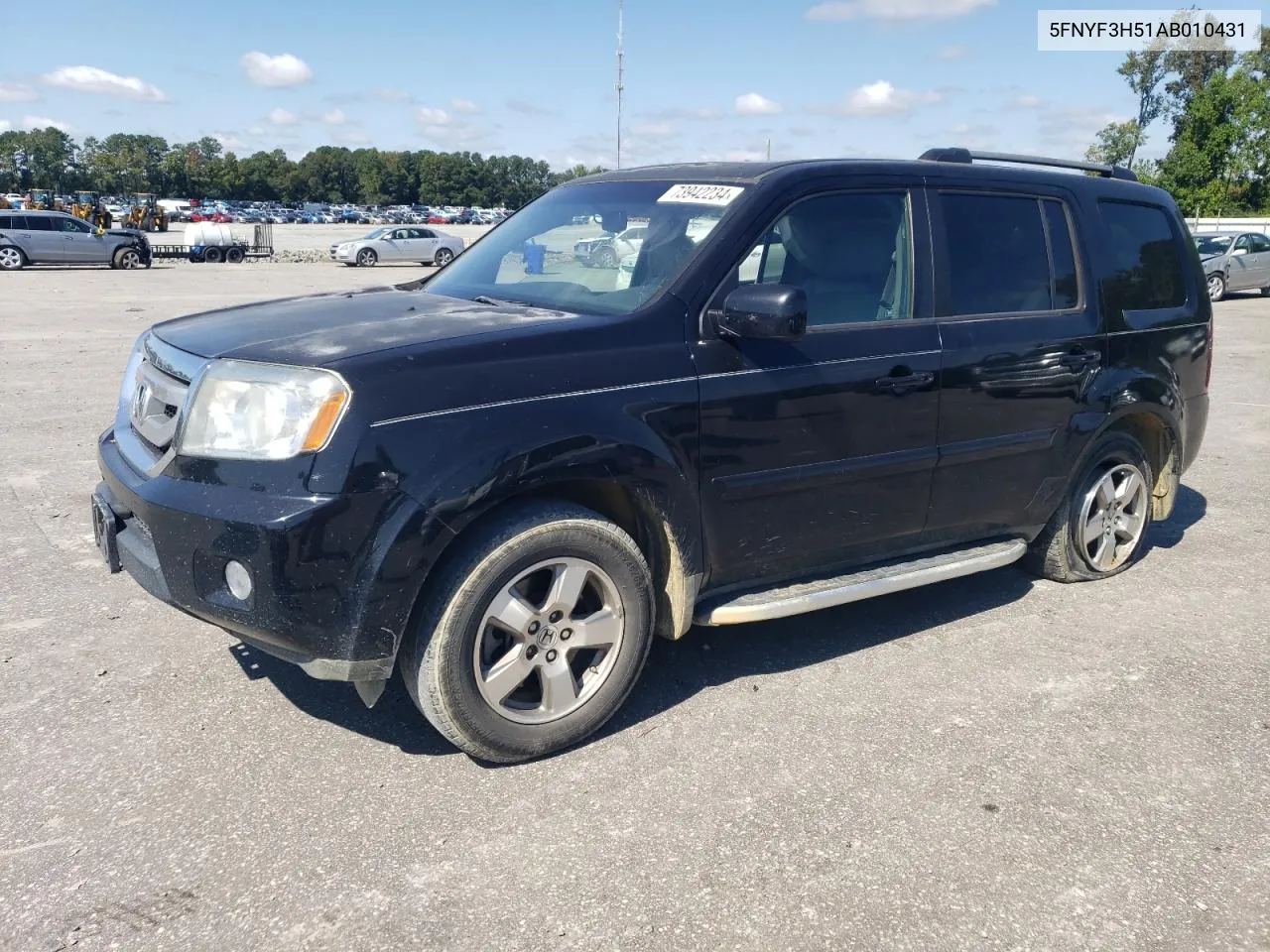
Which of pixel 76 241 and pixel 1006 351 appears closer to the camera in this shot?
pixel 1006 351

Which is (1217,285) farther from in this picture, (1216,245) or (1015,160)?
(1015,160)

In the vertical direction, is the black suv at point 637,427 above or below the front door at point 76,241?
below

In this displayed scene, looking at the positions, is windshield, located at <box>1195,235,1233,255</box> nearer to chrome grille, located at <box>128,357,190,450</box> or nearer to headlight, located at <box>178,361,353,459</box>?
chrome grille, located at <box>128,357,190,450</box>

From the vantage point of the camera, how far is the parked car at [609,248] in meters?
3.85

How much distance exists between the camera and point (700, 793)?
10.4 feet

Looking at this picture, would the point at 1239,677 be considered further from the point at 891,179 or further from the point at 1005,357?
the point at 891,179

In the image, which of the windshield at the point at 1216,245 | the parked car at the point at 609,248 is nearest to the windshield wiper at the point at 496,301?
the parked car at the point at 609,248

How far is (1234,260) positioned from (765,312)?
951 inches

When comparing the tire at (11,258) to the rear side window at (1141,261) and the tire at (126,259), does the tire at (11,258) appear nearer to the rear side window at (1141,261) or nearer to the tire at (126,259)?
the tire at (126,259)

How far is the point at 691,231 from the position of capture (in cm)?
373

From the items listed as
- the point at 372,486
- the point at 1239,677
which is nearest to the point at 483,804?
the point at 372,486

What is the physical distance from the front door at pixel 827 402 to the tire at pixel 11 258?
30.7m

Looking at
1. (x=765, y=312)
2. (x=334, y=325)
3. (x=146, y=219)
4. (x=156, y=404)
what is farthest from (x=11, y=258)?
(x=765, y=312)

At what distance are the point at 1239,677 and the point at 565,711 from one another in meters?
2.67
